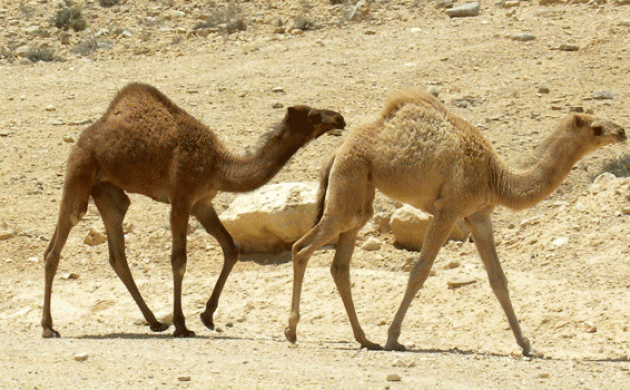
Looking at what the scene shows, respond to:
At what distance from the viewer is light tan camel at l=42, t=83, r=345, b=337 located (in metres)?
10.7

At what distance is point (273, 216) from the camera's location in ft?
43.7

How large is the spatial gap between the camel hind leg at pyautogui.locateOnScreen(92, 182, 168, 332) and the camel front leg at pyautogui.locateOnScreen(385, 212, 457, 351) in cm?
271

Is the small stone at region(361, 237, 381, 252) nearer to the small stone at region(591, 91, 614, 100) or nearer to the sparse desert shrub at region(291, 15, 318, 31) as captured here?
the small stone at region(591, 91, 614, 100)

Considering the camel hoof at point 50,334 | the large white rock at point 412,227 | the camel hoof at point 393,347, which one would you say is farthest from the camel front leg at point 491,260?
the camel hoof at point 50,334

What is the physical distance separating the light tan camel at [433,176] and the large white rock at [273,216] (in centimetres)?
298

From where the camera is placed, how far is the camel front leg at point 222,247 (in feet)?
36.8

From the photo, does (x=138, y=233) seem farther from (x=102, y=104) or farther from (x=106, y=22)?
(x=106, y=22)

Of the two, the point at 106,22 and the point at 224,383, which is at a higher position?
the point at 224,383

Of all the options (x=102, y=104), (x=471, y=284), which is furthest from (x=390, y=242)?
(x=102, y=104)

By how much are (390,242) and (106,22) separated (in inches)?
603

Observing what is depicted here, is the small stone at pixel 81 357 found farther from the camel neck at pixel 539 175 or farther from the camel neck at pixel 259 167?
the camel neck at pixel 539 175

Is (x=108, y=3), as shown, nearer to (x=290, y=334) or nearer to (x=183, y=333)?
(x=183, y=333)

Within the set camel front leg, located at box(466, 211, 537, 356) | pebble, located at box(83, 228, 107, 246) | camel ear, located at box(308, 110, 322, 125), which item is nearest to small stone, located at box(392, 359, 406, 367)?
camel front leg, located at box(466, 211, 537, 356)

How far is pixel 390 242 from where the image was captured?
45.2 ft
